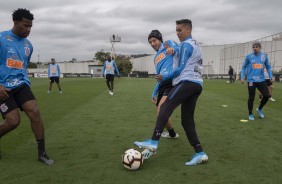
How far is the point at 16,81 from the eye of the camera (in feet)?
15.2

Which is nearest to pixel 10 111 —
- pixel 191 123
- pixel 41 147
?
pixel 41 147

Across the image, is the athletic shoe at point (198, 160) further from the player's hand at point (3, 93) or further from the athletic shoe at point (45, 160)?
the player's hand at point (3, 93)

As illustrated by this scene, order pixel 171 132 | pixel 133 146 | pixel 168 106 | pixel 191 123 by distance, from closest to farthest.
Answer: pixel 168 106
pixel 191 123
pixel 133 146
pixel 171 132

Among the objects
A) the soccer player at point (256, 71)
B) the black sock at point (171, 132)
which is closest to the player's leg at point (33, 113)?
the black sock at point (171, 132)

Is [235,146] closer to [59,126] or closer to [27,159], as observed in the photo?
[27,159]

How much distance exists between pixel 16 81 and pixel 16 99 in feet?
0.90

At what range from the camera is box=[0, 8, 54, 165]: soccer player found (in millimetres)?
4555

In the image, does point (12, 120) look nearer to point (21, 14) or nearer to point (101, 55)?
point (21, 14)

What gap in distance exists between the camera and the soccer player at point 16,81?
4.55m

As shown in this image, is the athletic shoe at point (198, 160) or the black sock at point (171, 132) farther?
the black sock at point (171, 132)

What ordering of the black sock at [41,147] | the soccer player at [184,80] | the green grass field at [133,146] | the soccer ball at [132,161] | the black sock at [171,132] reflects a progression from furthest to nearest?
the black sock at [171,132], the black sock at [41,147], the soccer player at [184,80], the soccer ball at [132,161], the green grass field at [133,146]

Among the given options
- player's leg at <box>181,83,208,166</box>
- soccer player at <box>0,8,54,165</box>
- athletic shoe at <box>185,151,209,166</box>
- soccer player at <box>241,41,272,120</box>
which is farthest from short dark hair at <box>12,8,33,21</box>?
soccer player at <box>241,41,272,120</box>

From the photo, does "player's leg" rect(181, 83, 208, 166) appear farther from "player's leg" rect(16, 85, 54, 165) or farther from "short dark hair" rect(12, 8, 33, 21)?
"short dark hair" rect(12, 8, 33, 21)

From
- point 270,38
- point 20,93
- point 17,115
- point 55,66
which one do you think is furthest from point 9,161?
point 270,38
